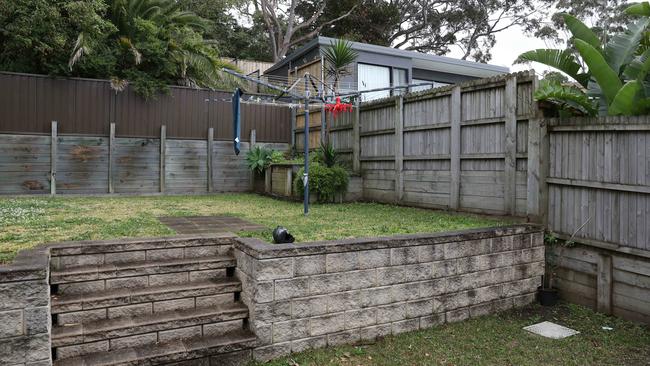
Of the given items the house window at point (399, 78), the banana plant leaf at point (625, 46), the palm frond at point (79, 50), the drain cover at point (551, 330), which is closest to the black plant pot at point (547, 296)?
the drain cover at point (551, 330)

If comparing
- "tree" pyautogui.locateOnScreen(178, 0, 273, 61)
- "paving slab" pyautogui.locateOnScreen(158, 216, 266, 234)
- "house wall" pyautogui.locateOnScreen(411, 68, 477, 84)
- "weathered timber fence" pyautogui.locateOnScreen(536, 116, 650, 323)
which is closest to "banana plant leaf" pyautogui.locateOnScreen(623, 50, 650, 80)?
"weathered timber fence" pyautogui.locateOnScreen(536, 116, 650, 323)

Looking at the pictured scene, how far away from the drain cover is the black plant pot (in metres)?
0.60

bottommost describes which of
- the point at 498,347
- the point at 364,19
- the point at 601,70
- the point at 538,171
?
the point at 498,347

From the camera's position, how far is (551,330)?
4.30 m

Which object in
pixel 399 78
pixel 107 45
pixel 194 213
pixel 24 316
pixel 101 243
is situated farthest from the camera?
pixel 399 78

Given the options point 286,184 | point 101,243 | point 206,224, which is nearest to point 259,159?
point 286,184

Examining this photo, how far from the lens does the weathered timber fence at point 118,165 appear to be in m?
9.17

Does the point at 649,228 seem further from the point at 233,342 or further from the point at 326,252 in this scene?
the point at 233,342

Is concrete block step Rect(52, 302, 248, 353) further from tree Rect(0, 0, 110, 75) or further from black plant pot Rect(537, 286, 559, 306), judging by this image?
tree Rect(0, 0, 110, 75)

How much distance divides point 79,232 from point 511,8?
2787 cm

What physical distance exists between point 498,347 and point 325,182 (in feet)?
16.1

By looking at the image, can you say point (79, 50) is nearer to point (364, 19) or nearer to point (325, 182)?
point (325, 182)

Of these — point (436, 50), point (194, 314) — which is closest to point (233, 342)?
point (194, 314)

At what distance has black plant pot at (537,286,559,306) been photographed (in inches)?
198
